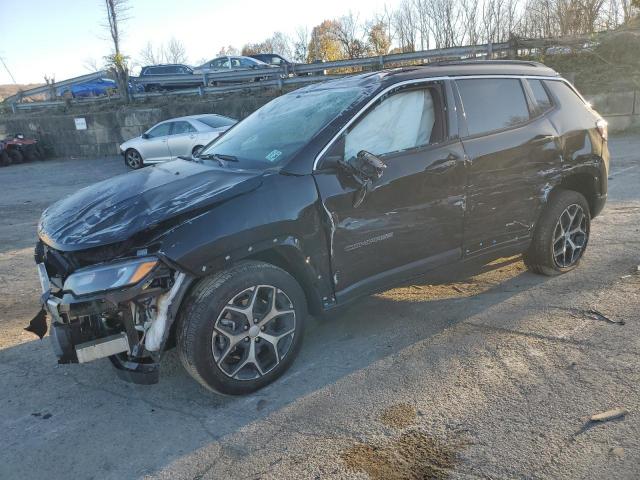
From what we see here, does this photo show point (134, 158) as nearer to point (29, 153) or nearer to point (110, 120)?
point (110, 120)

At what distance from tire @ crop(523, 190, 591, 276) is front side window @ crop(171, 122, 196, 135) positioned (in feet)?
38.3

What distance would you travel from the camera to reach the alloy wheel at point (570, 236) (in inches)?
181

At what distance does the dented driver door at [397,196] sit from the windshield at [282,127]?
0.78ft

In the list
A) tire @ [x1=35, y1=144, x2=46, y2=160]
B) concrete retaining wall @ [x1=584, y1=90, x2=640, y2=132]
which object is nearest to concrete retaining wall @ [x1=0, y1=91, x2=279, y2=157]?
tire @ [x1=35, y1=144, x2=46, y2=160]

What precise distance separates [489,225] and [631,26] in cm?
1671

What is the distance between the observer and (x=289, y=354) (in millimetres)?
3295

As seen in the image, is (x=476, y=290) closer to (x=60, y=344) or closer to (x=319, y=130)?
(x=319, y=130)

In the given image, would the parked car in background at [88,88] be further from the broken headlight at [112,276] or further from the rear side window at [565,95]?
the broken headlight at [112,276]

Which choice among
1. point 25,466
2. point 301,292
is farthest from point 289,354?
point 25,466

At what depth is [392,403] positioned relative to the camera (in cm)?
295

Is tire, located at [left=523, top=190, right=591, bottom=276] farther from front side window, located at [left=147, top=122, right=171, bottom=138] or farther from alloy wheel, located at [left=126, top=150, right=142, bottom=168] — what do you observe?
alloy wheel, located at [left=126, top=150, right=142, bottom=168]

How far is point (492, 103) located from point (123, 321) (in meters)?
3.16

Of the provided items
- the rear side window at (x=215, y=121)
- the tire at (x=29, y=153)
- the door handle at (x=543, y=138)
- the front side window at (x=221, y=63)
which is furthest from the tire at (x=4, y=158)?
the door handle at (x=543, y=138)

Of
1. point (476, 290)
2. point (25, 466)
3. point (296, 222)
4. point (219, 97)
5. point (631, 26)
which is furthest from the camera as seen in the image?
point (219, 97)
